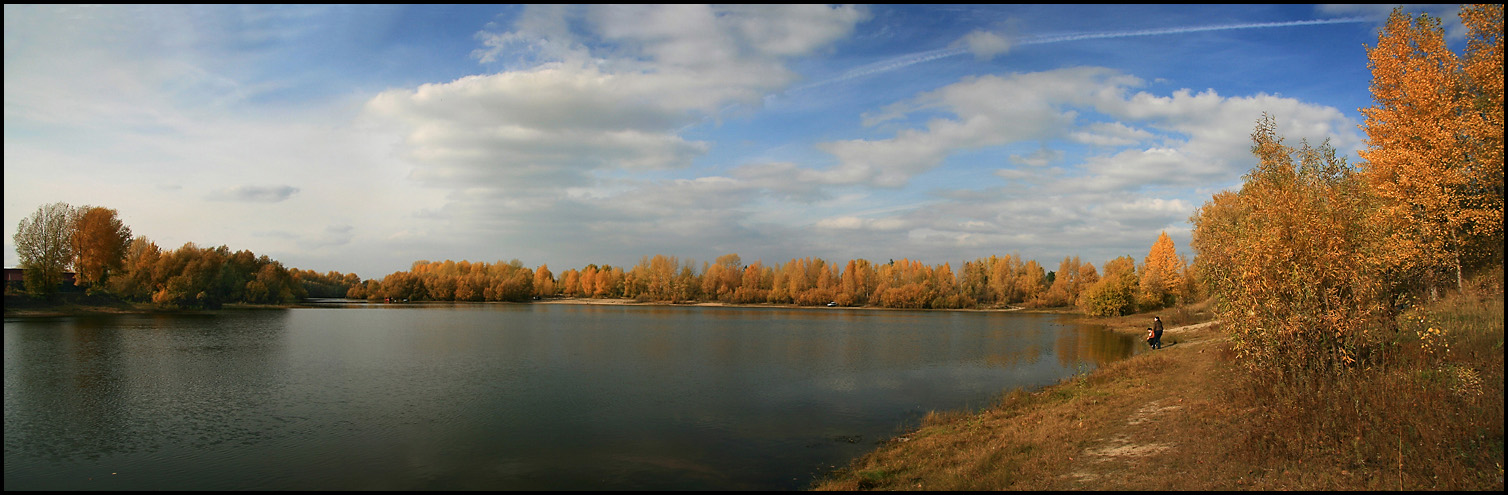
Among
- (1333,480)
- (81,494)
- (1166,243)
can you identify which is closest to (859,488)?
(1333,480)

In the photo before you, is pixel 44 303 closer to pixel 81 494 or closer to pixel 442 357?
pixel 442 357

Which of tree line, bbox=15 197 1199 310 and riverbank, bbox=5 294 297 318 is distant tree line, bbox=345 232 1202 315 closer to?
tree line, bbox=15 197 1199 310

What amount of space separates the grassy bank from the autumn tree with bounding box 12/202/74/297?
87.2 metres

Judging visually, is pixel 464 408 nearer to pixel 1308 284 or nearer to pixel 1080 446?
pixel 1080 446

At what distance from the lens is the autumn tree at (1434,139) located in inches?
455

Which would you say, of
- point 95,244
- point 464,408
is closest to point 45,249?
point 95,244

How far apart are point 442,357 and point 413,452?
20.3 metres

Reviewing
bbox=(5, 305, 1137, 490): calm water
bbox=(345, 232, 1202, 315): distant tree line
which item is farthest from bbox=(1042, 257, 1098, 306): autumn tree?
bbox=(5, 305, 1137, 490): calm water

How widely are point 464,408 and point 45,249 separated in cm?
7498

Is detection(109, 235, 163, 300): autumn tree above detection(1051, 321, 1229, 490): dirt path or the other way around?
above

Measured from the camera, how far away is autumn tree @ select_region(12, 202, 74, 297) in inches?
2466

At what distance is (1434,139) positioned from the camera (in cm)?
1203

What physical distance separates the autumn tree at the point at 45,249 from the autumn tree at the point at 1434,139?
96.4 metres

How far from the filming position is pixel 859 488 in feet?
39.1
